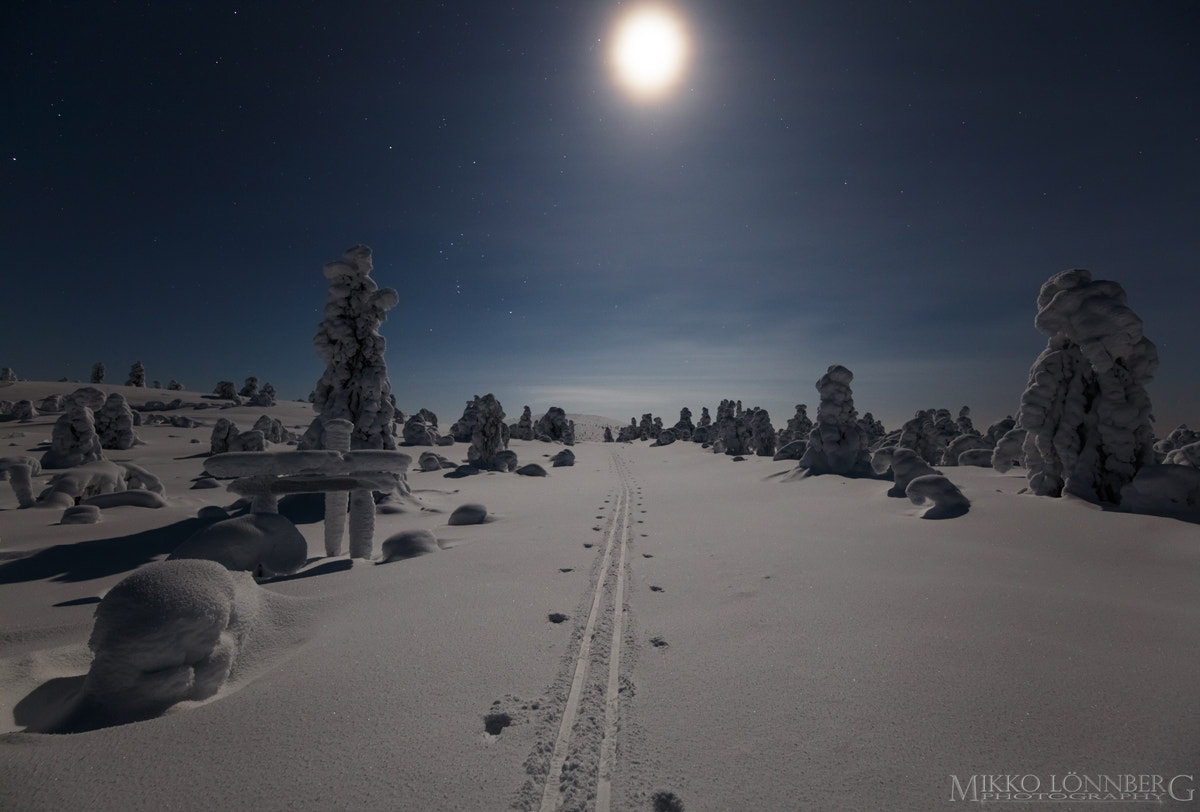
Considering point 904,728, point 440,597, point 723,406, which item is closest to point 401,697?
point 440,597

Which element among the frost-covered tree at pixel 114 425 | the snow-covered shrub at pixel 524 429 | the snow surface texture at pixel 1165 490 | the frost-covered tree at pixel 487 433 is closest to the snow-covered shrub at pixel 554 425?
the snow-covered shrub at pixel 524 429

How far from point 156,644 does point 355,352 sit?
15.9m

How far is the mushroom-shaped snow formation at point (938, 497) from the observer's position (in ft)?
35.2

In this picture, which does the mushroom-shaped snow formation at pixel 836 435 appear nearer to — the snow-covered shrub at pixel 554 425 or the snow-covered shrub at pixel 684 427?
the snow-covered shrub at pixel 554 425

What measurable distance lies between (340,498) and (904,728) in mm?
10458

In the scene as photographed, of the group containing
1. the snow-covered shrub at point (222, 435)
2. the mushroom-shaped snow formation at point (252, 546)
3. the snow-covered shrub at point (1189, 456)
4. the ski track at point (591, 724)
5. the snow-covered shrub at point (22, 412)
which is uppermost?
the snow-covered shrub at point (22, 412)

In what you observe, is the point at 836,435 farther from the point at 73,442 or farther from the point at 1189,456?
the point at 73,442

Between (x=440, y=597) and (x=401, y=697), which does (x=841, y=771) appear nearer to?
(x=401, y=697)

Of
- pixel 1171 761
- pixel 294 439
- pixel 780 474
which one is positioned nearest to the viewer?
pixel 1171 761

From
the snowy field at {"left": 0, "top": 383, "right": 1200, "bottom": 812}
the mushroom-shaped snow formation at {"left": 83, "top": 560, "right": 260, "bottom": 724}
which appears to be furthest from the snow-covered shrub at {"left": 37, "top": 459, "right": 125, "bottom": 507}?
the mushroom-shaped snow formation at {"left": 83, "top": 560, "right": 260, "bottom": 724}

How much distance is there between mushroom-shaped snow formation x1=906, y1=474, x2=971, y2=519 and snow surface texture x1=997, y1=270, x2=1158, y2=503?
9.19 feet

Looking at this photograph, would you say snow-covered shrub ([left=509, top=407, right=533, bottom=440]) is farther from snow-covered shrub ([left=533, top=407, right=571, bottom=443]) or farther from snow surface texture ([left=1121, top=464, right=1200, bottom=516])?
snow surface texture ([left=1121, top=464, right=1200, bottom=516])

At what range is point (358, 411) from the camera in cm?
1791

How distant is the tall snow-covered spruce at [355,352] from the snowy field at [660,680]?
9.05 m
